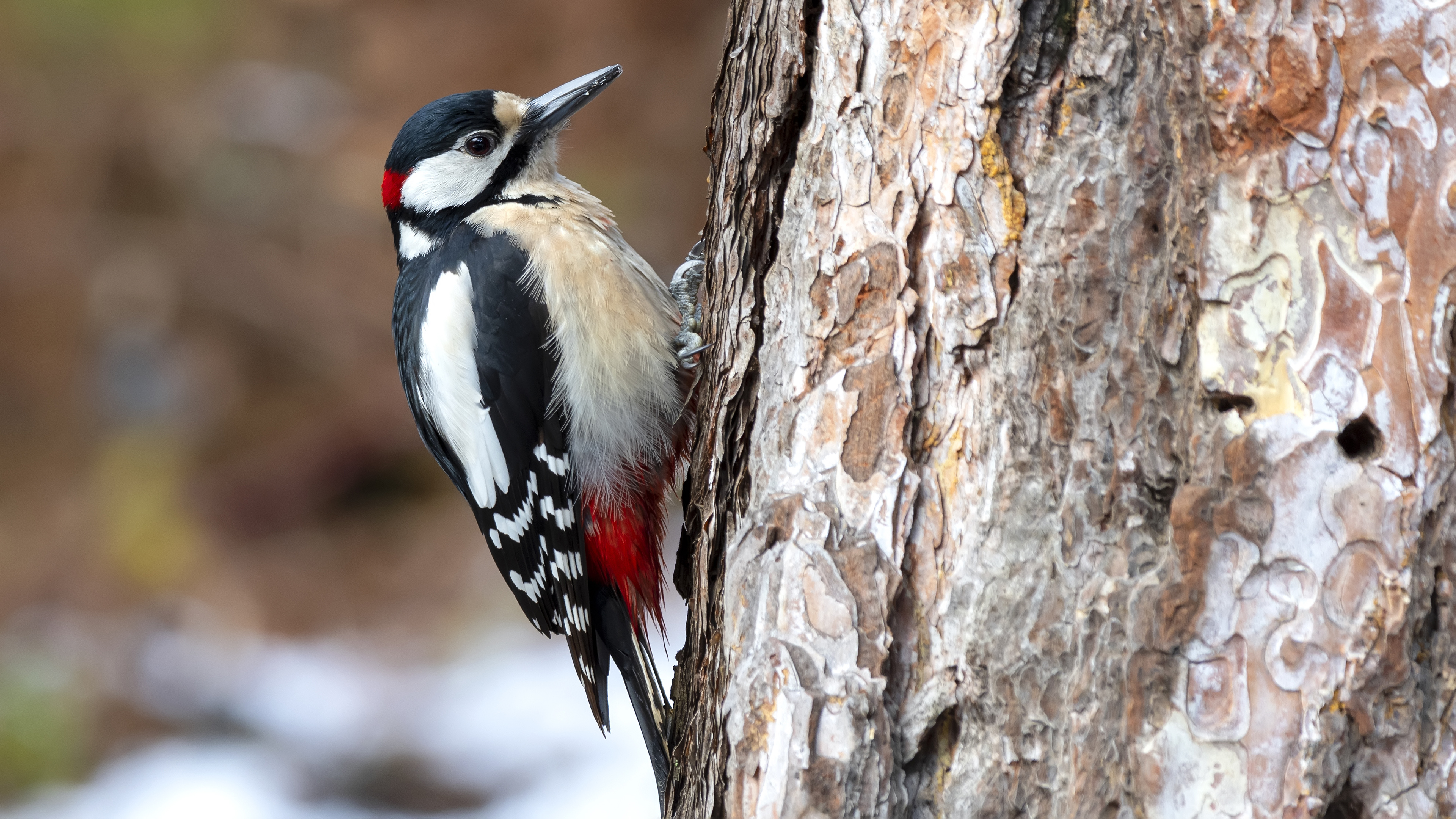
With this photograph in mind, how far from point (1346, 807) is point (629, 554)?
5.34 feet

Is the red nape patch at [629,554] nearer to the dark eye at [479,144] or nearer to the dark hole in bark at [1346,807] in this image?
the dark eye at [479,144]

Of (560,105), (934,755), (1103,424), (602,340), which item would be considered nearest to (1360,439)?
(1103,424)

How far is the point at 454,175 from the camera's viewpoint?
3.01 metres

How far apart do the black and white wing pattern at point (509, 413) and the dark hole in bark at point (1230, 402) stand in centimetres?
151

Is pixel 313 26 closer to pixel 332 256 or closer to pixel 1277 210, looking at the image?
pixel 332 256

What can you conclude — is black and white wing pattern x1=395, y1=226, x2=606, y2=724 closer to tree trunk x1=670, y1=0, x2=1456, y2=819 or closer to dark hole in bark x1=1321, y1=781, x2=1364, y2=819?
tree trunk x1=670, y1=0, x2=1456, y2=819

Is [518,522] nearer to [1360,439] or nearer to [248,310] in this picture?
[1360,439]

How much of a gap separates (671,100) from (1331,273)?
17.7 feet

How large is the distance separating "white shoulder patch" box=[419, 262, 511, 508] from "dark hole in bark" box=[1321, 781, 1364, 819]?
1807mm

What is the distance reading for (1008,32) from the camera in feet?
5.09

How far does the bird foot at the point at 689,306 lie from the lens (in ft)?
8.46

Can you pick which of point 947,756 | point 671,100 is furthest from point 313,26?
point 947,756

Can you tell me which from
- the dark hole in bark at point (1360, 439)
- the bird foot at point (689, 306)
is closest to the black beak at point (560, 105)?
the bird foot at point (689, 306)

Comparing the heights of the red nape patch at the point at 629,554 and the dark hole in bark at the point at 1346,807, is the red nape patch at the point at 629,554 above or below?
above
